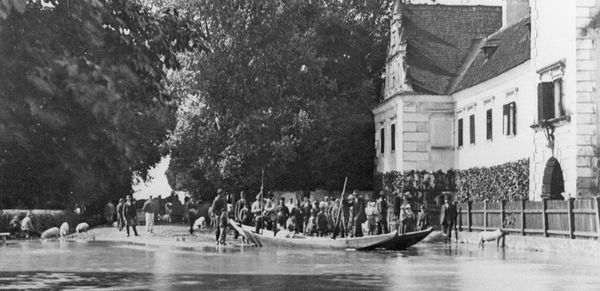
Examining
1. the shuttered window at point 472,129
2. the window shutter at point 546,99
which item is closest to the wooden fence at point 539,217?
the window shutter at point 546,99

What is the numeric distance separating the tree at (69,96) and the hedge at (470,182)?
123 feet

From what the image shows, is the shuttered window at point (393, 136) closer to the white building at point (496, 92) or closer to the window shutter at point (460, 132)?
the white building at point (496, 92)

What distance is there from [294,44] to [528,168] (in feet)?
58.7

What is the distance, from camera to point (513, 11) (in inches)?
2296

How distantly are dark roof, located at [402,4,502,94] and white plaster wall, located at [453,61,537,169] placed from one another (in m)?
2.32

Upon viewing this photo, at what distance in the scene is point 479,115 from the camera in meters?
54.2

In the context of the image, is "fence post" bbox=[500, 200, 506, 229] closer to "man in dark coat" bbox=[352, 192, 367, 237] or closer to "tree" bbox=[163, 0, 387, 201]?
"man in dark coat" bbox=[352, 192, 367, 237]

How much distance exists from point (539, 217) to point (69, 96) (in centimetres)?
2991

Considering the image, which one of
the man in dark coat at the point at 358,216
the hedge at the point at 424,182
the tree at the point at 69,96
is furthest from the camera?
the hedge at the point at 424,182

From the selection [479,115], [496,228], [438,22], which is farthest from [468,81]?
[496,228]

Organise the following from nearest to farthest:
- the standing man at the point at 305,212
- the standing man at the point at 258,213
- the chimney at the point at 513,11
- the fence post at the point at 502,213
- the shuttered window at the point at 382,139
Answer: the fence post at the point at 502,213 < the standing man at the point at 258,213 < the standing man at the point at 305,212 < the chimney at the point at 513,11 < the shuttered window at the point at 382,139

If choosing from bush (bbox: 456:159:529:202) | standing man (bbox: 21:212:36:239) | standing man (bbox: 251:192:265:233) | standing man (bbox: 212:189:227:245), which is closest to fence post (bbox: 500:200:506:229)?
A: bush (bbox: 456:159:529:202)

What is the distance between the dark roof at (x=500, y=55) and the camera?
49656 mm

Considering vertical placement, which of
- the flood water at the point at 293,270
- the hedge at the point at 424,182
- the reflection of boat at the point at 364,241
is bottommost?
the flood water at the point at 293,270
